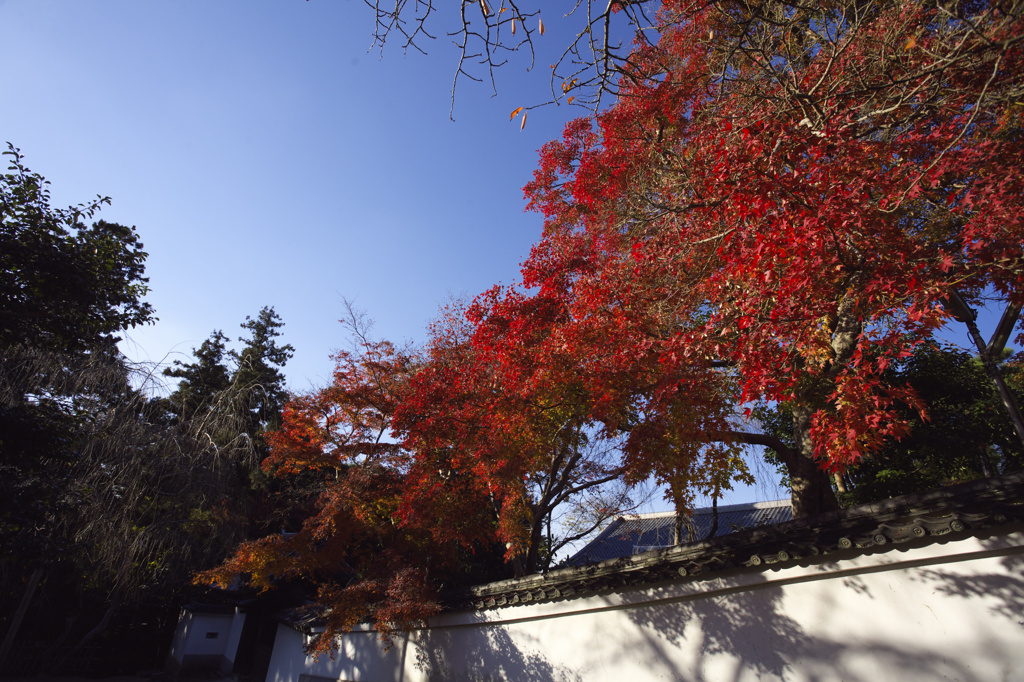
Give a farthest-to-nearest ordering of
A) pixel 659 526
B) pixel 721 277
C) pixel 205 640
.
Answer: pixel 659 526
pixel 205 640
pixel 721 277

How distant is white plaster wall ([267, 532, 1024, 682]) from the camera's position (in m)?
4.01

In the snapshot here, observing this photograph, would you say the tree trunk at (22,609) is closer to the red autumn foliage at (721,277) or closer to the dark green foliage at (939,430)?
the red autumn foliage at (721,277)

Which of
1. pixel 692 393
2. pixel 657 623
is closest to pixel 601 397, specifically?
pixel 692 393

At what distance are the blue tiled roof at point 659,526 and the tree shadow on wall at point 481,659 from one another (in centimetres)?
1317

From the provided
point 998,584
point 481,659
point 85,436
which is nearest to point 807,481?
point 998,584

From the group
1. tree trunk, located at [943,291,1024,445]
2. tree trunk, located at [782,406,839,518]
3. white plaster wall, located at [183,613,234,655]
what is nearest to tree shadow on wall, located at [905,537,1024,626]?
tree trunk, located at [782,406,839,518]

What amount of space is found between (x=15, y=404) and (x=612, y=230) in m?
10.2

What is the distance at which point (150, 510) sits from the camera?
11.6 m

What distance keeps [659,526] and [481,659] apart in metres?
18.4

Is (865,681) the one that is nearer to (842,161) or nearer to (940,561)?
(940,561)

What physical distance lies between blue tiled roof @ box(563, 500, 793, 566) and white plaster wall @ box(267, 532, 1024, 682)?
14878 mm

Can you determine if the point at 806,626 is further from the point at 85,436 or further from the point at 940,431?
the point at 85,436

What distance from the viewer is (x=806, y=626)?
190 inches

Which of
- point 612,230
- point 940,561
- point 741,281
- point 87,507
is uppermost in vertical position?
point 612,230
